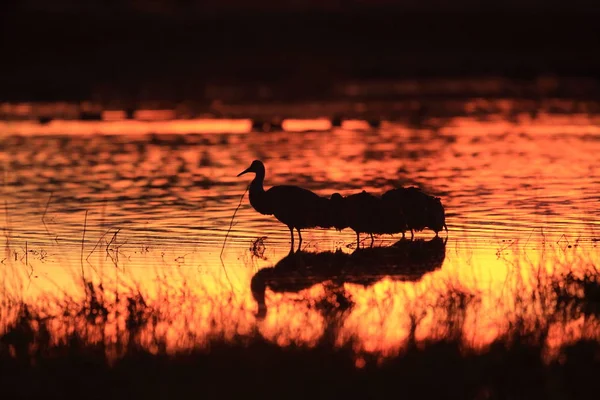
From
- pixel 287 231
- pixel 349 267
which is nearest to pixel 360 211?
pixel 287 231

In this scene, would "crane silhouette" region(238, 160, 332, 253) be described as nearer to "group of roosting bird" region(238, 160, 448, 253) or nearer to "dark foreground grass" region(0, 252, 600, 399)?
"group of roosting bird" region(238, 160, 448, 253)

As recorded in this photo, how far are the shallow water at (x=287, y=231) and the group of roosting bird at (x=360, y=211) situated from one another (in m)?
0.25

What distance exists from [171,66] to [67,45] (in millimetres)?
6901

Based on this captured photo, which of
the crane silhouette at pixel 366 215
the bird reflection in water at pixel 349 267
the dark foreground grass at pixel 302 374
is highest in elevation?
the crane silhouette at pixel 366 215

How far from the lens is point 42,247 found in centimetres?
1373

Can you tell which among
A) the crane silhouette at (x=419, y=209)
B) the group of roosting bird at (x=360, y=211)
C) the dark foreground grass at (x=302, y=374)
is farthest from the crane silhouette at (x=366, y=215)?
the dark foreground grass at (x=302, y=374)

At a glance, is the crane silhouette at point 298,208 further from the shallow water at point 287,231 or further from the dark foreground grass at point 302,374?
the dark foreground grass at point 302,374

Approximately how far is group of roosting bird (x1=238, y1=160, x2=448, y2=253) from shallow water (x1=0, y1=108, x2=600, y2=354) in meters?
0.25

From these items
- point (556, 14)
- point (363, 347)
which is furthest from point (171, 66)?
point (363, 347)

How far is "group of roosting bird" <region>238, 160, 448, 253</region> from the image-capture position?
13.9 metres

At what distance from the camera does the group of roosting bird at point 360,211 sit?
13.9 m

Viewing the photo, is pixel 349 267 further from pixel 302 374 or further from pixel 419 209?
pixel 302 374

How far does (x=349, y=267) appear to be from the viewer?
41.1 ft

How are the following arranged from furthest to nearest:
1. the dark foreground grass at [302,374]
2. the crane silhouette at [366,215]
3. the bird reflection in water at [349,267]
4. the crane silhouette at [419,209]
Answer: the crane silhouette at [419,209] < the crane silhouette at [366,215] < the bird reflection in water at [349,267] < the dark foreground grass at [302,374]
